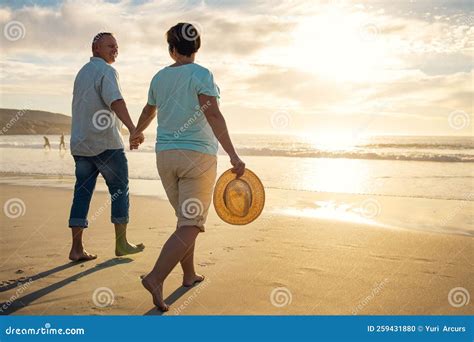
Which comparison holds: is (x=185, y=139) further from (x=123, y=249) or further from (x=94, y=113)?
(x=123, y=249)

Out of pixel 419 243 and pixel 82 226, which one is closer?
pixel 82 226

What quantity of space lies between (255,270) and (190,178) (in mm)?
1235

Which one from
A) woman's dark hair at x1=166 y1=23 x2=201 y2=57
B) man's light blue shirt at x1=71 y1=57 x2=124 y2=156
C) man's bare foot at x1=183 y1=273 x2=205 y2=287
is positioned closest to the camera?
woman's dark hair at x1=166 y1=23 x2=201 y2=57

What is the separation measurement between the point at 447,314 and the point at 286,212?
160 inches

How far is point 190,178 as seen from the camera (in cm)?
334

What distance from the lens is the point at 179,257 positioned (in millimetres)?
3285

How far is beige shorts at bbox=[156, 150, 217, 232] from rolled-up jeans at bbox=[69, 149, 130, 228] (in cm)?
116

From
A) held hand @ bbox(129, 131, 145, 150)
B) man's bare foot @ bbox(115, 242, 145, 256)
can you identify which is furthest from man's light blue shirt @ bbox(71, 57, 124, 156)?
man's bare foot @ bbox(115, 242, 145, 256)

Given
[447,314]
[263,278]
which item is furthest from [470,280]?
[263,278]

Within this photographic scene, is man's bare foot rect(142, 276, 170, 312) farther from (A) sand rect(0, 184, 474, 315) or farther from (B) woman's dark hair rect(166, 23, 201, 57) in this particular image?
(B) woman's dark hair rect(166, 23, 201, 57)

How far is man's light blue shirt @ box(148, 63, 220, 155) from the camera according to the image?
3250 mm

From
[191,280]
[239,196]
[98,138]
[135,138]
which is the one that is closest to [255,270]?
[191,280]

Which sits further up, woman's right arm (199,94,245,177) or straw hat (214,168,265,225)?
woman's right arm (199,94,245,177)

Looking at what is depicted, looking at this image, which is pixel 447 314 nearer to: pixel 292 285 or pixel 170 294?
pixel 292 285
